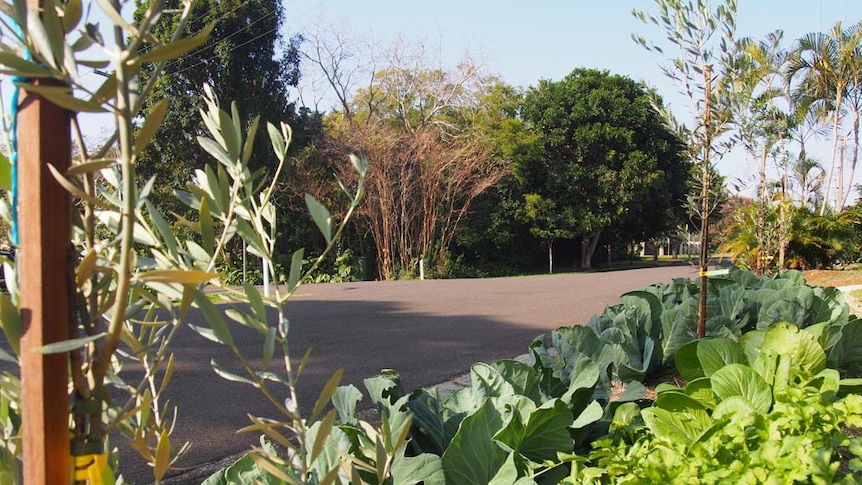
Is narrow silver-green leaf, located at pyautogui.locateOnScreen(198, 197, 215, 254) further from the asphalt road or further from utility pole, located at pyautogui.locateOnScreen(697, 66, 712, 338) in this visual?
utility pole, located at pyautogui.locateOnScreen(697, 66, 712, 338)

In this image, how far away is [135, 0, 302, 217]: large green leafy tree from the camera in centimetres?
1825

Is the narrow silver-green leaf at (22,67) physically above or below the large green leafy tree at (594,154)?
below

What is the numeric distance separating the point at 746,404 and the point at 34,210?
6.87 ft

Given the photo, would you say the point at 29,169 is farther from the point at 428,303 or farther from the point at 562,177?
the point at 562,177

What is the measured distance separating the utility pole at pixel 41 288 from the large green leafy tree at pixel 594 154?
80.4 ft

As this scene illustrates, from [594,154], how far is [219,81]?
49.2 ft

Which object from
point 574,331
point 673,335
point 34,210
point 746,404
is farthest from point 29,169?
Answer: point 673,335

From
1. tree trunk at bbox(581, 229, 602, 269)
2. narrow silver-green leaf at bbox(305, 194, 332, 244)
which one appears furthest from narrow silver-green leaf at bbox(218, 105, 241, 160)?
tree trunk at bbox(581, 229, 602, 269)

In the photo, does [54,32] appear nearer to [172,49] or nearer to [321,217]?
[172,49]

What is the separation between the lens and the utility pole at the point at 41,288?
751 millimetres

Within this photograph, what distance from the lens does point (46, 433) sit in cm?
76

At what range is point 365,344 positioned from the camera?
23.5 ft

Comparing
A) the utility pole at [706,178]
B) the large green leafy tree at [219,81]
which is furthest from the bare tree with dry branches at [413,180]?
the utility pole at [706,178]

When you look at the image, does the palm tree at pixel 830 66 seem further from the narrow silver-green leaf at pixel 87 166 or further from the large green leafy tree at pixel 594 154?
the narrow silver-green leaf at pixel 87 166
